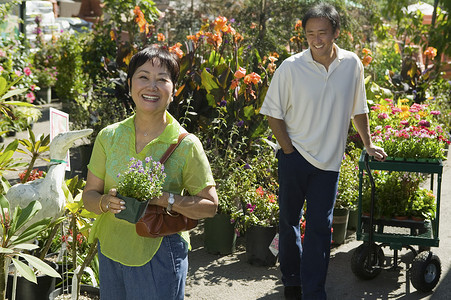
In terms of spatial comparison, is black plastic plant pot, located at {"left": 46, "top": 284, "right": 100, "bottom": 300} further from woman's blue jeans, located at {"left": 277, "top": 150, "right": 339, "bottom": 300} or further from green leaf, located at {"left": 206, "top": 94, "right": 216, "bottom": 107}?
green leaf, located at {"left": 206, "top": 94, "right": 216, "bottom": 107}

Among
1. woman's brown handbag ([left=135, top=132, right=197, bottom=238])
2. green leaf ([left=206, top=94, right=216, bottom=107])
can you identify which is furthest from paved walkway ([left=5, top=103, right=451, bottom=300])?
woman's brown handbag ([left=135, top=132, right=197, bottom=238])

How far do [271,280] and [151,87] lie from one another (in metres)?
2.55

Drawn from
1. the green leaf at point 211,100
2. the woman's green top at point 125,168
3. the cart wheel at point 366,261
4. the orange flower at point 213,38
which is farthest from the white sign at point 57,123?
the orange flower at point 213,38

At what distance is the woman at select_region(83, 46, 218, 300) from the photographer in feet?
8.09

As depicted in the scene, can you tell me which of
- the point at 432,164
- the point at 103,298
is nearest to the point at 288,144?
the point at 432,164

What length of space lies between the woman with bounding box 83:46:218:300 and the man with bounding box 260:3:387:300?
4.59 feet

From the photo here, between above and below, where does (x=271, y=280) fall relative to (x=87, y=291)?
below

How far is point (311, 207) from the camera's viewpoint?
3.90 metres

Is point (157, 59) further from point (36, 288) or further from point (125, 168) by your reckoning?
point (36, 288)

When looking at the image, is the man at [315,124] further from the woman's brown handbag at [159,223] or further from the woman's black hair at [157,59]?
the woman's brown handbag at [159,223]

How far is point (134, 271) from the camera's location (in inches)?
97.0

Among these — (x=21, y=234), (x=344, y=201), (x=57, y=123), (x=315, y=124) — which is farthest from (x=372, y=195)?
(x=21, y=234)

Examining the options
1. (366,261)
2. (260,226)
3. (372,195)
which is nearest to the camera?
(372,195)

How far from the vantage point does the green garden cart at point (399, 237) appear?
169 inches
